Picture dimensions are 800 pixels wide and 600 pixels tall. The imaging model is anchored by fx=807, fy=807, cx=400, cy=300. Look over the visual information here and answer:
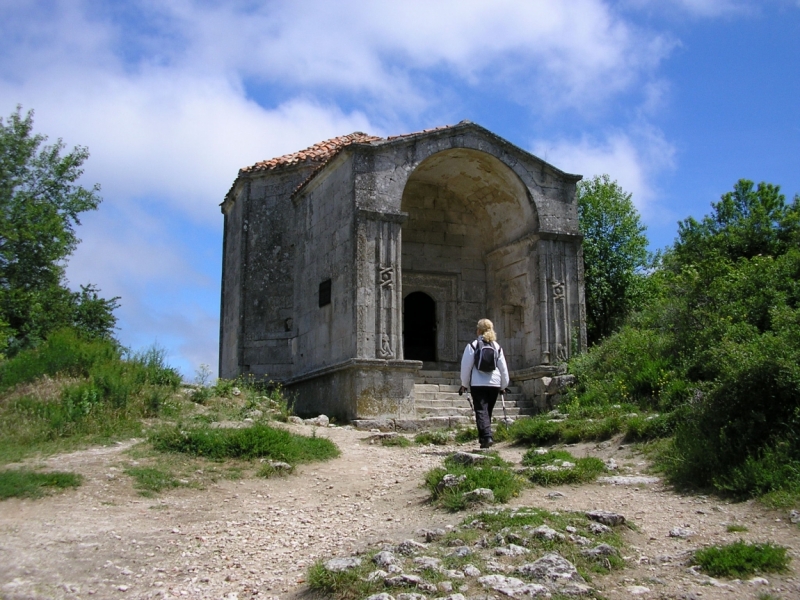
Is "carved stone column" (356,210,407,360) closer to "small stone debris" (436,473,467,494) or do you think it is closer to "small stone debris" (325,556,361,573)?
"small stone debris" (436,473,467,494)

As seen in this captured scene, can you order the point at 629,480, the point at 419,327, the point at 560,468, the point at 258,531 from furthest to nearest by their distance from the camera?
the point at 419,327
the point at 560,468
the point at 629,480
the point at 258,531

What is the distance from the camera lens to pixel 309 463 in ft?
31.5

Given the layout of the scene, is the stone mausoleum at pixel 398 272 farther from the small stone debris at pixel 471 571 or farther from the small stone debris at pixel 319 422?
the small stone debris at pixel 471 571

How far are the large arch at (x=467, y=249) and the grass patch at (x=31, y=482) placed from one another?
33.7 feet

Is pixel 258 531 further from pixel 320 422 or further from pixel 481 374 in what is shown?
pixel 320 422

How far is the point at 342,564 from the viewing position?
583 centimetres

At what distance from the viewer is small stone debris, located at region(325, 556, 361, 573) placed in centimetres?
574

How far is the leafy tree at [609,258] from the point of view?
23156 mm

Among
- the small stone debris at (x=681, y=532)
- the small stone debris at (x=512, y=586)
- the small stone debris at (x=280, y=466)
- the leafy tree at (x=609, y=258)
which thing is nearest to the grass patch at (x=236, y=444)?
the small stone debris at (x=280, y=466)

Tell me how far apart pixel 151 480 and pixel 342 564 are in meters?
3.21

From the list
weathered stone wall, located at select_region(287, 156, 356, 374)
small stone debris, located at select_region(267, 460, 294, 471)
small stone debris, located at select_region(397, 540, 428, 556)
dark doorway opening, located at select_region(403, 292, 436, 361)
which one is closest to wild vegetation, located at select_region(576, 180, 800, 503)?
small stone debris, located at select_region(397, 540, 428, 556)

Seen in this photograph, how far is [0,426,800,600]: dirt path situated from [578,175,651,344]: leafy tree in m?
14.6

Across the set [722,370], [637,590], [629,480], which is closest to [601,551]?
[637,590]

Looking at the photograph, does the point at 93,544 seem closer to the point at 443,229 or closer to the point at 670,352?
the point at 670,352
